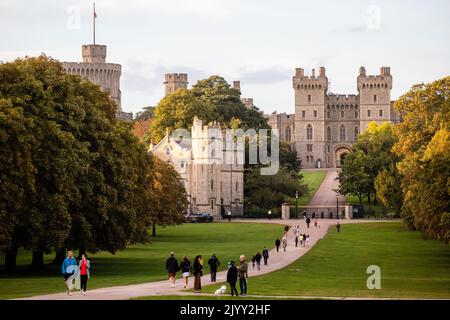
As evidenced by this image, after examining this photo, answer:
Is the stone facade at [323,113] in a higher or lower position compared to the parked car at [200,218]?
higher

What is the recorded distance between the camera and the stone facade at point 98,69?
7274 inches

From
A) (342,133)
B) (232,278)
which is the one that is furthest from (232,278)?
(342,133)

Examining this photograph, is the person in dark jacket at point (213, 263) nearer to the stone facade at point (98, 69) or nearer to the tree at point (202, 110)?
the tree at point (202, 110)

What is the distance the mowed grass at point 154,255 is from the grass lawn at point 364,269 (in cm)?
418

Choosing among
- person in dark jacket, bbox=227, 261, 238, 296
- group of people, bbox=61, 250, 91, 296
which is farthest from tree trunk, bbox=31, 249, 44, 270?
person in dark jacket, bbox=227, 261, 238, 296

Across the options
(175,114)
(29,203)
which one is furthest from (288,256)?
(175,114)

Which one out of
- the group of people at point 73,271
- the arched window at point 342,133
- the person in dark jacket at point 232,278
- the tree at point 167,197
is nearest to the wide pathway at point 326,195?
the arched window at point 342,133

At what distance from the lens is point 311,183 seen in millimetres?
152500

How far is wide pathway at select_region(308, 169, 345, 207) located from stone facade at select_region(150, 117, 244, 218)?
929 cm

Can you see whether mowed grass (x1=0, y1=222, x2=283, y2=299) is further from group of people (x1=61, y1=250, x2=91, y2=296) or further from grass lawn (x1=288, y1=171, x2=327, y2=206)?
grass lawn (x1=288, y1=171, x2=327, y2=206)

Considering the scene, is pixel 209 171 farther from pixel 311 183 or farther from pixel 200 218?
pixel 311 183

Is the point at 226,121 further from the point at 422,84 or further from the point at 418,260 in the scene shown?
the point at 418,260

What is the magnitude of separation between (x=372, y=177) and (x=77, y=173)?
2845 inches

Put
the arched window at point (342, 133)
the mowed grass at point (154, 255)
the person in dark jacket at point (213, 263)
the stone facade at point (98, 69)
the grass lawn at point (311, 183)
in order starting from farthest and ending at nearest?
1. the arched window at point (342, 133)
2. the stone facade at point (98, 69)
3. the grass lawn at point (311, 183)
4. the mowed grass at point (154, 255)
5. the person in dark jacket at point (213, 263)
